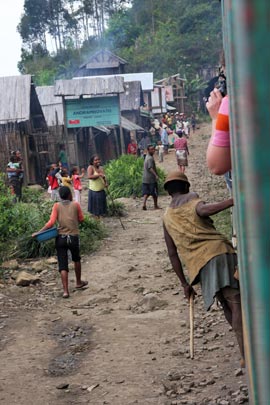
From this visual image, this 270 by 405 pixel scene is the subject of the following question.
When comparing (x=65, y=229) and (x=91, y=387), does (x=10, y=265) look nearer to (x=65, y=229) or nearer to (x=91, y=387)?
(x=65, y=229)

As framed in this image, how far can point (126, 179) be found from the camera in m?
18.6

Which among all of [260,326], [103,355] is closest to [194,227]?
[103,355]

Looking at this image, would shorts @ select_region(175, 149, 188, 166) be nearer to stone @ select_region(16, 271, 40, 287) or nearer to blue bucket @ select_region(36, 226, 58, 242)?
stone @ select_region(16, 271, 40, 287)

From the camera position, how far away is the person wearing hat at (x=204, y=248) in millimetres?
4273

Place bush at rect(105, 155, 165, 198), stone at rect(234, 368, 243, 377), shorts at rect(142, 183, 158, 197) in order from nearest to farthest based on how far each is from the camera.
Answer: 1. stone at rect(234, 368, 243, 377)
2. shorts at rect(142, 183, 158, 197)
3. bush at rect(105, 155, 165, 198)

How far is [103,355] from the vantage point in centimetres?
577

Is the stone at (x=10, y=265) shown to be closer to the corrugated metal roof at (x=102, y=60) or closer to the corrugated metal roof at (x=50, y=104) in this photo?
Answer: the corrugated metal roof at (x=50, y=104)

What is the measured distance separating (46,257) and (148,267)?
1.84m

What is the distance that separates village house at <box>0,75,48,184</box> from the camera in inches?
816

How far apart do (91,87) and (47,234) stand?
51.8 ft

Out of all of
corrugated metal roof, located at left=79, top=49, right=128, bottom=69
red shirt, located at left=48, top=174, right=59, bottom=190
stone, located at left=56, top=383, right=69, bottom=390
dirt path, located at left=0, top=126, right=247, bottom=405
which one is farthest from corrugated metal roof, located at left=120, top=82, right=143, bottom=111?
stone, located at left=56, top=383, right=69, bottom=390

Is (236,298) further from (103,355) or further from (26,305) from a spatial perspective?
(26,305)

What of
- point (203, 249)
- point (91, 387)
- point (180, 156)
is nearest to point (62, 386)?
point (91, 387)

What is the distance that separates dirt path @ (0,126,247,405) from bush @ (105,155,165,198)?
8.38 metres
